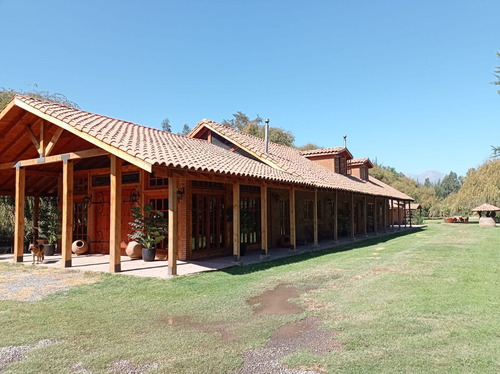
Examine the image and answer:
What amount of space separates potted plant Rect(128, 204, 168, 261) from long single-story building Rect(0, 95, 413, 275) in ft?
1.72

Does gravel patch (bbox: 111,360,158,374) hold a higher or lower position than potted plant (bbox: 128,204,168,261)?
lower

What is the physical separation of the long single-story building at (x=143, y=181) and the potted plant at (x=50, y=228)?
2.86 ft

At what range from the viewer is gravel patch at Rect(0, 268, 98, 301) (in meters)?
6.62

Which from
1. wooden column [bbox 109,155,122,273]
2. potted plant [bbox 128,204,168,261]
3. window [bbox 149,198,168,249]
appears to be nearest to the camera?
wooden column [bbox 109,155,122,273]

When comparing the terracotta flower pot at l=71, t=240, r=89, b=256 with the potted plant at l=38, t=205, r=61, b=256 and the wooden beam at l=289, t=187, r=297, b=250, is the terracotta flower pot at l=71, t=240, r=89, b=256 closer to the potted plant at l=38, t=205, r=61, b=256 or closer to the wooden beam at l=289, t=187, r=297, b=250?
the potted plant at l=38, t=205, r=61, b=256

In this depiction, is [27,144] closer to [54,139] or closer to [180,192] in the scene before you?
[54,139]

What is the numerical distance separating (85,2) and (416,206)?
45282 millimetres

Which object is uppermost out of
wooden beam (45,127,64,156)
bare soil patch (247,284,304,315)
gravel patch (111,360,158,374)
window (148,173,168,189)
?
wooden beam (45,127,64,156)

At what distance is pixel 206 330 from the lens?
4.53 metres

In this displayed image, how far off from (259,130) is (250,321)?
43312mm

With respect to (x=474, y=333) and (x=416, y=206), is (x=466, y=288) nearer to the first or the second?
(x=474, y=333)

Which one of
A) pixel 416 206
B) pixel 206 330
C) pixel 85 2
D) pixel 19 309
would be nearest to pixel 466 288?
pixel 206 330

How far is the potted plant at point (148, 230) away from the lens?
1038 cm

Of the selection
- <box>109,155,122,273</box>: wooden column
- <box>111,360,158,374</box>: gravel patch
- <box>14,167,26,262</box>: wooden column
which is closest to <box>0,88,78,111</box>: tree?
<box>14,167,26,262</box>: wooden column
